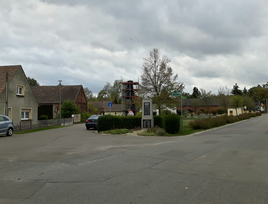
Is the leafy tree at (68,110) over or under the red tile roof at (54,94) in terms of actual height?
under

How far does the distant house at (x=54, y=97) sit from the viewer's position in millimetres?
47094

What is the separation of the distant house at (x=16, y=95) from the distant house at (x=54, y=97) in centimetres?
1707

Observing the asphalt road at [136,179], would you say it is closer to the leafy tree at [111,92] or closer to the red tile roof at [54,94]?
the red tile roof at [54,94]

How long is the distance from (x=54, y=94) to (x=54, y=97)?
114 cm

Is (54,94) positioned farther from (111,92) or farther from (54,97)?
(111,92)

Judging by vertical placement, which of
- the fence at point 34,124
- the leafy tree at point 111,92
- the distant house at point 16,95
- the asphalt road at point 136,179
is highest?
the leafy tree at point 111,92

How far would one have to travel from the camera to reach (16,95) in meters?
26.0

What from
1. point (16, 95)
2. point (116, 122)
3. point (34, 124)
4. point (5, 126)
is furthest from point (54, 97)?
point (116, 122)

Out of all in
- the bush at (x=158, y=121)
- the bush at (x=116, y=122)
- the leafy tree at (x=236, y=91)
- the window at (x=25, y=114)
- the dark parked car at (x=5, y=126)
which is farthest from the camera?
the leafy tree at (x=236, y=91)

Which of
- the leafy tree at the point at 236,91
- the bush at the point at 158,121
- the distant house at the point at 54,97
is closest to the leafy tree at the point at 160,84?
the bush at the point at 158,121

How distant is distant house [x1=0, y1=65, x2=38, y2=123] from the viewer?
2383 centimetres

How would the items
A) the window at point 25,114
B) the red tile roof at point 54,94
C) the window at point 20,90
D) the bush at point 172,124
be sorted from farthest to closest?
the red tile roof at point 54,94 → the window at point 25,114 → the window at point 20,90 → the bush at point 172,124

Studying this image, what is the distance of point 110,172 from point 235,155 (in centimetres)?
490

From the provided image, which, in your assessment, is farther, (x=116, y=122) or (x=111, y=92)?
(x=111, y=92)
